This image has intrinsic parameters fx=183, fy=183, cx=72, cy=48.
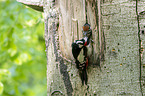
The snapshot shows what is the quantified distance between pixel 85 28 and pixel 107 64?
0.20 meters

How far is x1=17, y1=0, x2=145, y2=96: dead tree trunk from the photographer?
34.1 inches

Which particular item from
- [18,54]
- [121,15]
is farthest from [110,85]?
[18,54]

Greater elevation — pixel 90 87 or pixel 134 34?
pixel 134 34

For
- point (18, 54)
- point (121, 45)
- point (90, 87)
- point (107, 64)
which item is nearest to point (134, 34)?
point (121, 45)

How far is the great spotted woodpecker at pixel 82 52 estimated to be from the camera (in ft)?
2.91

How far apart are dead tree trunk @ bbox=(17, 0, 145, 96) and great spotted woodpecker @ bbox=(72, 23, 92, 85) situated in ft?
0.08

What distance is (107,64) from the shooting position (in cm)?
88

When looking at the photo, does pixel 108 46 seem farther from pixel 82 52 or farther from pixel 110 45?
pixel 82 52

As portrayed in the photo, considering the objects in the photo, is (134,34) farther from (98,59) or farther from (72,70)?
(72,70)

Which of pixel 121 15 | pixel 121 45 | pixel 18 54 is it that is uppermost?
pixel 121 15

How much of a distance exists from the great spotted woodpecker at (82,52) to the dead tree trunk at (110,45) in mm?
23

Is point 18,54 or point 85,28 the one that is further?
point 18,54

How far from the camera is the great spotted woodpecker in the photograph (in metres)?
0.89

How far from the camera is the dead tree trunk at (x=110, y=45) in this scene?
87cm
